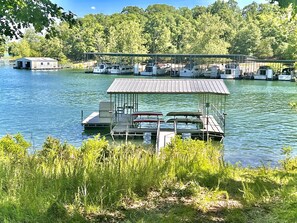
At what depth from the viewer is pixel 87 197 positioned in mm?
3938

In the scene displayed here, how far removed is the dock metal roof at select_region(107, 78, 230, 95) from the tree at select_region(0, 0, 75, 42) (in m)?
12.2

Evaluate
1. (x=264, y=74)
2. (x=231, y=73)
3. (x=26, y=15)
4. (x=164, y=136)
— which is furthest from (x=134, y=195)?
(x=264, y=74)

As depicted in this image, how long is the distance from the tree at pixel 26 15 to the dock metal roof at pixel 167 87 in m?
12.2

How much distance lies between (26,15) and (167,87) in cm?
1390

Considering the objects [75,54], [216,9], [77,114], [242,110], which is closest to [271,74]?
[242,110]

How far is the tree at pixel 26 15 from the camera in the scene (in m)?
3.53

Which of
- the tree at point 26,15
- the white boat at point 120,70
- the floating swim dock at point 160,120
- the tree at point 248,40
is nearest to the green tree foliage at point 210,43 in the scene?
the tree at point 248,40

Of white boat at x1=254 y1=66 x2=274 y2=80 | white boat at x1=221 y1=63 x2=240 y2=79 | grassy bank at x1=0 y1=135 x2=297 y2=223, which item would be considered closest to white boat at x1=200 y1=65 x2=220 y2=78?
white boat at x1=221 y1=63 x2=240 y2=79

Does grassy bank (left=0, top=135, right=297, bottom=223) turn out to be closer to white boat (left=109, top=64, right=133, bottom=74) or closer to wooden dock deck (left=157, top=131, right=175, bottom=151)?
wooden dock deck (left=157, top=131, right=175, bottom=151)

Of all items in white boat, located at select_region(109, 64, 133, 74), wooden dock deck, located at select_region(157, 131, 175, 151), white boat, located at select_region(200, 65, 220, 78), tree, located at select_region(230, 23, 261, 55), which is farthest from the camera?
tree, located at select_region(230, 23, 261, 55)

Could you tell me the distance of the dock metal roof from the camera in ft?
53.3

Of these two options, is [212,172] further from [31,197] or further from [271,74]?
[271,74]

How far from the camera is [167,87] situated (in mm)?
17312

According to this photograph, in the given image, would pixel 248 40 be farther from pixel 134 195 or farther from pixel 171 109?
pixel 134 195
